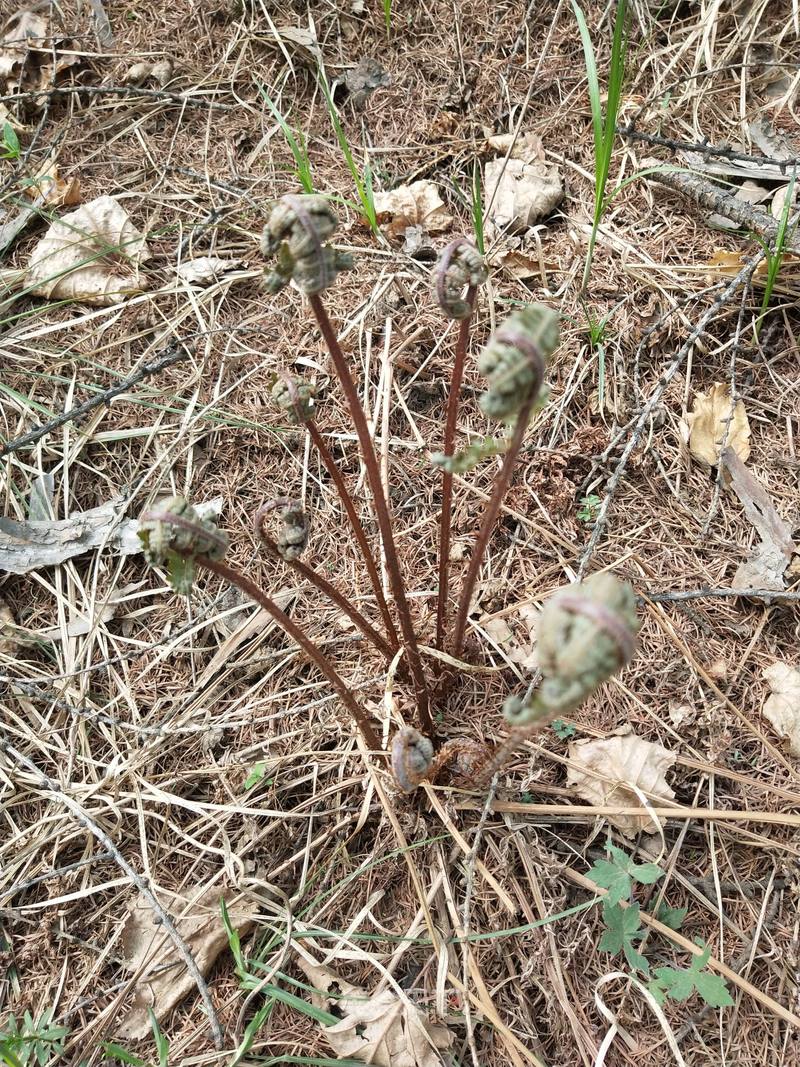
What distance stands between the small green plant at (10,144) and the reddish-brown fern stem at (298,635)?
83.1 inches

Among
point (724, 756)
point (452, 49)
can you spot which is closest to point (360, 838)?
point (724, 756)

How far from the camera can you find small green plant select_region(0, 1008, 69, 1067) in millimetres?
1716

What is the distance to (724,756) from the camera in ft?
6.18

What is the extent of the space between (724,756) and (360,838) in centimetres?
91

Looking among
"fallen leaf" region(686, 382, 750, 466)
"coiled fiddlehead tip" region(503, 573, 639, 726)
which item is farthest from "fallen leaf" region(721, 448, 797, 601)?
"coiled fiddlehead tip" region(503, 573, 639, 726)

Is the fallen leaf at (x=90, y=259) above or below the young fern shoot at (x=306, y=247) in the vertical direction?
below

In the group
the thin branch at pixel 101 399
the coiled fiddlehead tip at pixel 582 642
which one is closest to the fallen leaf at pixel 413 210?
the thin branch at pixel 101 399

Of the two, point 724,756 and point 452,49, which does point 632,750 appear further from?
point 452,49

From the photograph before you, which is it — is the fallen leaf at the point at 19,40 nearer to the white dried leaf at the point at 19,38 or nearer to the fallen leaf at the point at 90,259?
the white dried leaf at the point at 19,38

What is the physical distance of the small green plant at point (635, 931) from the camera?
1580 mm

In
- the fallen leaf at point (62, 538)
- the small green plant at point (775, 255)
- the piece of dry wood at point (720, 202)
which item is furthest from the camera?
the piece of dry wood at point (720, 202)

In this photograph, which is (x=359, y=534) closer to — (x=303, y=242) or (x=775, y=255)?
(x=303, y=242)

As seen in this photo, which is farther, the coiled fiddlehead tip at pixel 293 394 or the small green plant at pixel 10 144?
the small green plant at pixel 10 144

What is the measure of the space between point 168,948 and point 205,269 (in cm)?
207
